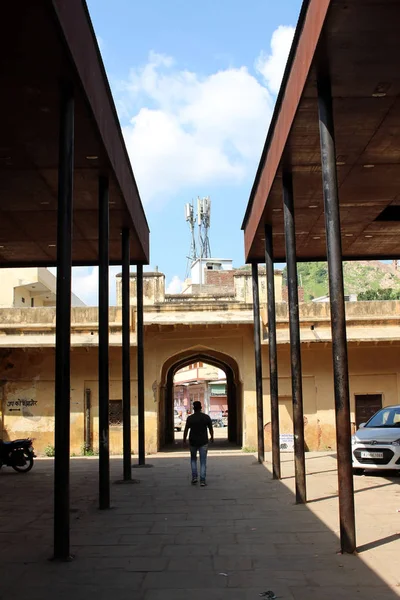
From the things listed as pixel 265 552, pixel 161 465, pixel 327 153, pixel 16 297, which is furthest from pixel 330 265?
pixel 16 297

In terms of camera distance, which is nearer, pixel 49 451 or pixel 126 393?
pixel 126 393

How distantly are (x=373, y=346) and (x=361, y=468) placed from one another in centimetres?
870

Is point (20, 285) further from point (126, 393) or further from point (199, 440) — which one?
point (199, 440)

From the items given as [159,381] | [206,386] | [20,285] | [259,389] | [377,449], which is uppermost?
[20,285]

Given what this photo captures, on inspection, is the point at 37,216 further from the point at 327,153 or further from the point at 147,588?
the point at 147,588

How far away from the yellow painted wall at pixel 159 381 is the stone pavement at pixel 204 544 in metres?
8.48

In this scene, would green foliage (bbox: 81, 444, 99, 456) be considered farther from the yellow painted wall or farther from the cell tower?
the cell tower

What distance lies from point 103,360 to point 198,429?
10.5 ft

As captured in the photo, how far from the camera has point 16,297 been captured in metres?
38.8

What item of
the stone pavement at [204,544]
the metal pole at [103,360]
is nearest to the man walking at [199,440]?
the stone pavement at [204,544]

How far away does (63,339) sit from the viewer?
22.3 ft

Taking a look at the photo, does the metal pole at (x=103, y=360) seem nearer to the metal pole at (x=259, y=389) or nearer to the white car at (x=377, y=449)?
the white car at (x=377, y=449)

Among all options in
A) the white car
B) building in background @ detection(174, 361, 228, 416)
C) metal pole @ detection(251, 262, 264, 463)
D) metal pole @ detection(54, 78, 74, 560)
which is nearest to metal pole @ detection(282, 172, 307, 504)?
the white car

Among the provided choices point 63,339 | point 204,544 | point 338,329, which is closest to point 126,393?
point 204,544
